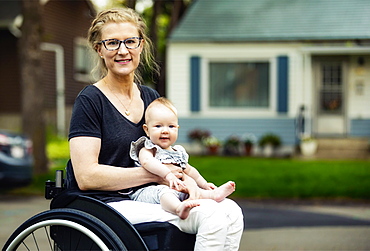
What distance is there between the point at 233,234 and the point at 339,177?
331 inches

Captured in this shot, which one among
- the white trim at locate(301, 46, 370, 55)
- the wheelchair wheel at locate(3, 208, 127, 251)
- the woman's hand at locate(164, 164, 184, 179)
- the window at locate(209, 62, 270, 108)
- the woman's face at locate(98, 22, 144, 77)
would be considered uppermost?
the white trim at locate(301, 46, 370, 55)

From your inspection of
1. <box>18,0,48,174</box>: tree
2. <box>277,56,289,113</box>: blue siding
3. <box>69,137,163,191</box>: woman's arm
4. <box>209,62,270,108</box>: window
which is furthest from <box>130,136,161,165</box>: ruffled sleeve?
<box>209,62,270,108</box>: window

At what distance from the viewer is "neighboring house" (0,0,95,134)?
18.7m

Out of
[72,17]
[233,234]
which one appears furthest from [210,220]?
[72,17]

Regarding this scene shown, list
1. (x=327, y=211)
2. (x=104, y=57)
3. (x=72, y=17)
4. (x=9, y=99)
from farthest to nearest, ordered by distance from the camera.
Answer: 1. (x=72, y=17)
2. (x=9, y=99)
3. (x=327, y=211)
4. (x=104, y=57)

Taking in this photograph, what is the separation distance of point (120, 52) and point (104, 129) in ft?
1.34

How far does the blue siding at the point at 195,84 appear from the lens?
1725 cm

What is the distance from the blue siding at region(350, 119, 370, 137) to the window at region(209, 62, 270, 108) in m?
2.36

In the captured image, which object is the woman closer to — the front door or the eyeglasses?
the eyeglasses

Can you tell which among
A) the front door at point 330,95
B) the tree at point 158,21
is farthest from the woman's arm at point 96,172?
the front door at point 330,95

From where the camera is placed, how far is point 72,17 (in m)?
21.5

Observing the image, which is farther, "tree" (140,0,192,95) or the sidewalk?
"tree" (140,0,192,95)

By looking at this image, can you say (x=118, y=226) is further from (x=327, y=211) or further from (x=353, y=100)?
(x=353, y=100)

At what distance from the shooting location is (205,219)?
119 inches
